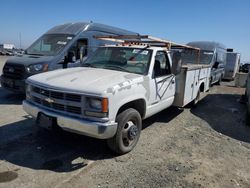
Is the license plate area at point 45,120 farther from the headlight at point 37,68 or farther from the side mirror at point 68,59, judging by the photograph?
the side mirror at point 68,59

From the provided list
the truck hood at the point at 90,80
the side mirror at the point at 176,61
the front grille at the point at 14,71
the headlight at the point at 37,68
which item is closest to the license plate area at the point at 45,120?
the truck hood at the point at 90,80

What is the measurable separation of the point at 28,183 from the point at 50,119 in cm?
101

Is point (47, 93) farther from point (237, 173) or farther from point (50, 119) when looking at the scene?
point (237, 173)

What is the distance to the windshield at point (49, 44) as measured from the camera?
8141 mm

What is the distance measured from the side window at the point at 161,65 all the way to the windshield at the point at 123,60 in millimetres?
273

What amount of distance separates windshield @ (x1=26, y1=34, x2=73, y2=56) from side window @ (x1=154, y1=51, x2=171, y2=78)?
3.95 metres

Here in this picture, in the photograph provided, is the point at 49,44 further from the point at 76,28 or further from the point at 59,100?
the point at 59,100

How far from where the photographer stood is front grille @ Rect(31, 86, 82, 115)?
3749 mm

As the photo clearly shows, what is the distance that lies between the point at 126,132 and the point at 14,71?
5.01 meters

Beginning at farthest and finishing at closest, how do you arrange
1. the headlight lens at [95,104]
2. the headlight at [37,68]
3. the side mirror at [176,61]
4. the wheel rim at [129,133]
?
the headlight at [37,68] → the side mirror at [176,61] → the wheel rim at [129,133] → the headlight lens at [95,104]

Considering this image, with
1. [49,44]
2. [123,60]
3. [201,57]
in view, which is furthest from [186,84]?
[201,57]

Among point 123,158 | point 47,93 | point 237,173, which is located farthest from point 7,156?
point 237,173

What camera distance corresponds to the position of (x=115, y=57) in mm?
5238

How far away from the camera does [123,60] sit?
5070 millimetres
